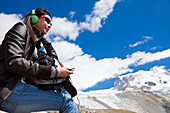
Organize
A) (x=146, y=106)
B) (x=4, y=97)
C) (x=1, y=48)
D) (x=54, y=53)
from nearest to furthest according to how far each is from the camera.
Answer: (x=4, y=97), (x=1, y=48), (x=54, y=53), (x=146, y=106)

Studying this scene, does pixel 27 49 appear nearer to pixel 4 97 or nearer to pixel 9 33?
pixel 9 33

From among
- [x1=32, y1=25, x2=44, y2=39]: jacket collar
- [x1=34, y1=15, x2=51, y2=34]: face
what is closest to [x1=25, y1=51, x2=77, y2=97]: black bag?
[x1=32, y1=25, x2=44, y2=39]: jacket collar

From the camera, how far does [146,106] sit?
127 meters

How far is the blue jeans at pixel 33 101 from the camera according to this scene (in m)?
2.59

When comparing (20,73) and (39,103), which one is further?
(39,103)

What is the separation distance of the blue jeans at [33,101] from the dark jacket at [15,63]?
0.22m

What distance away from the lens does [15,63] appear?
2311mm

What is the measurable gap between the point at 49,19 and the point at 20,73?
54.1 inches

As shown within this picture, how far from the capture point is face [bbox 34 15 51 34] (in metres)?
3.08

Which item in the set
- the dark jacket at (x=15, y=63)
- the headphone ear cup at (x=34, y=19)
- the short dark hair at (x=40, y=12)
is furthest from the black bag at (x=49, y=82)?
the short dark hair at (x=40, y=12)

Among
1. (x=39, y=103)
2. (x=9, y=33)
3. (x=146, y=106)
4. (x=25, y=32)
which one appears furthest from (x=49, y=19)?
(x=146, y=106)

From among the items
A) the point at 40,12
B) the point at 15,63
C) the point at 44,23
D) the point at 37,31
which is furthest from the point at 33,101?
the point at 40,12

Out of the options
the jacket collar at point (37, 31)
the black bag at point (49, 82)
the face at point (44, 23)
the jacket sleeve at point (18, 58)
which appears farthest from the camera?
the face at point (44, 23)

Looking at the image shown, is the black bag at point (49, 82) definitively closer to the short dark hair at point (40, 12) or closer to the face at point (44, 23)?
the face at point (44, 23)
